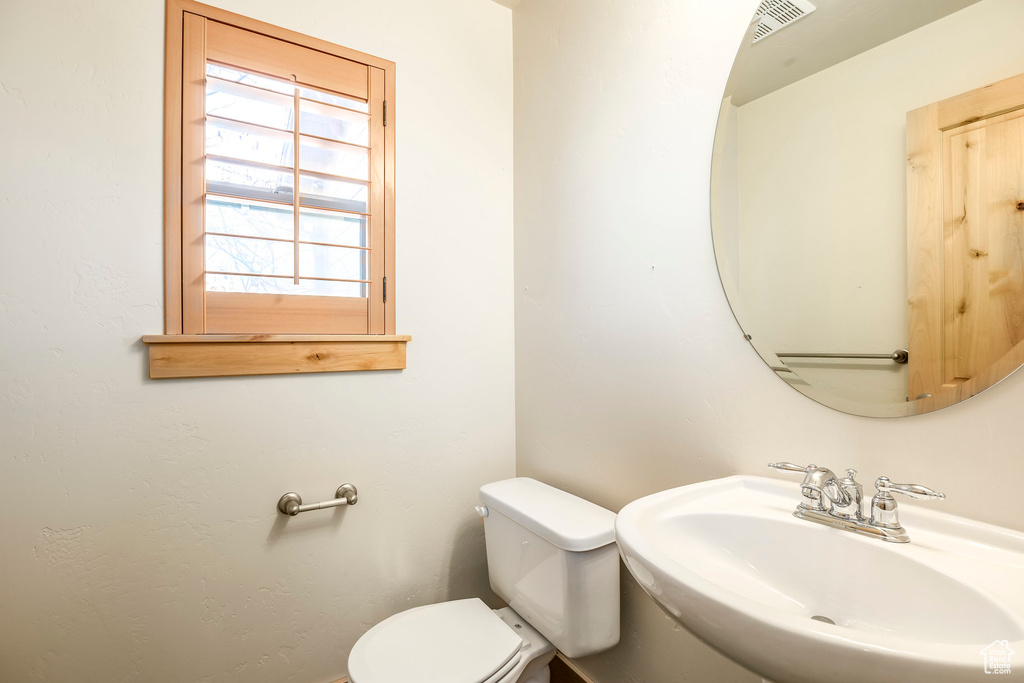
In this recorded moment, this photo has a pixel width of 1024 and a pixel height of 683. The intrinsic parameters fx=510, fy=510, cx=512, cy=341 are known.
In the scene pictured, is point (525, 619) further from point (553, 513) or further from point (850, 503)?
point (850, 503)

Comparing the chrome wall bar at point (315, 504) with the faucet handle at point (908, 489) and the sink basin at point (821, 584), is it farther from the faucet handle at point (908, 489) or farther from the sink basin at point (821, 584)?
the faucet handle at point (908, 489)

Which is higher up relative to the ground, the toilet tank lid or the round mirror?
the round mirror

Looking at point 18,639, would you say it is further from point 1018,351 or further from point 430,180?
point 1018,351

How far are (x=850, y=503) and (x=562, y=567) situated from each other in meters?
0.62

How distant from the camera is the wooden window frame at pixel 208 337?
127 centimetres

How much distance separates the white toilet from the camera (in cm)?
113

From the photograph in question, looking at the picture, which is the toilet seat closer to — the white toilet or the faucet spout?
the white toilet

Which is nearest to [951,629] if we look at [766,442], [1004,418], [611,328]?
[1004,418]

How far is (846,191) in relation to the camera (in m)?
0.92

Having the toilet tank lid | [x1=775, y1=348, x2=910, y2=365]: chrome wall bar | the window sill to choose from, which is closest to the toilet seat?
the toilet tank lid

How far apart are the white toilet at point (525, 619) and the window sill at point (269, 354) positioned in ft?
1.90

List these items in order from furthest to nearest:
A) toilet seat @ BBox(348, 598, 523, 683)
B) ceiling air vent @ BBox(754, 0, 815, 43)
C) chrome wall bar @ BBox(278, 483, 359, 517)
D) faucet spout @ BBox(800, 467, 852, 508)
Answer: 1. chrome wall bar @ BBox(278, 483, 359, 517)
2. toilet seat @ BBox(348, 598, 523, 683)
3. ceiling air vent @ BBox(754, 0, 815, 43)
4. faucet spout @ BBox(800, 467, 852, 508)

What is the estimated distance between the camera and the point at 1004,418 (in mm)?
749

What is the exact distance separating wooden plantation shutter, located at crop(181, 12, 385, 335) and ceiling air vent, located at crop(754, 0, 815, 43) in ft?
3.43
